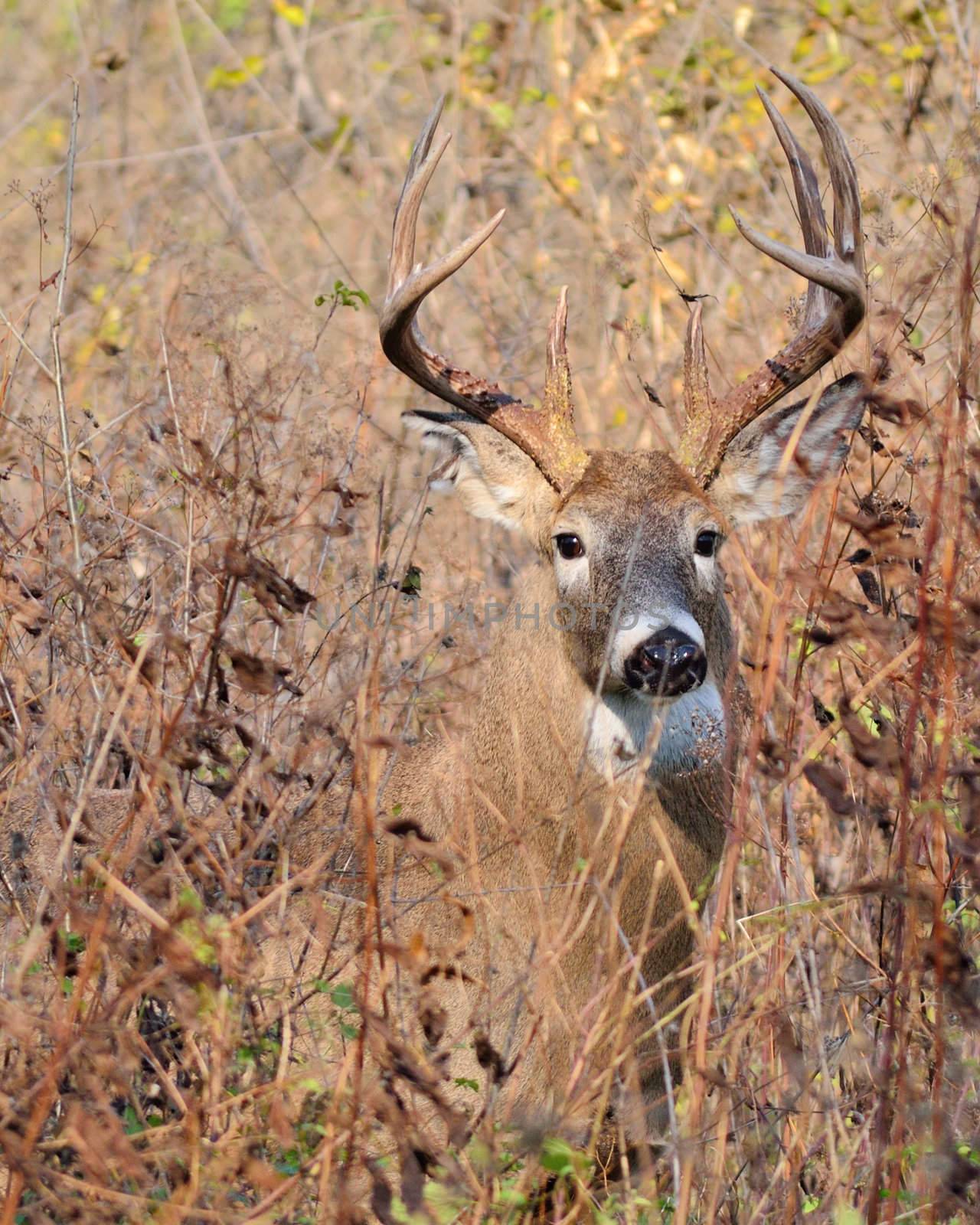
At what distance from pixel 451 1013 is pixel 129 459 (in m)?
2.41

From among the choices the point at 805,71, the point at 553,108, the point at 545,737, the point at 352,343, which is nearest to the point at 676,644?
the point at 545,737

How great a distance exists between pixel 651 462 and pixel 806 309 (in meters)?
0.66

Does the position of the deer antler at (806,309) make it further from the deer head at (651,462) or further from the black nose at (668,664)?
the black nose at (668,664)

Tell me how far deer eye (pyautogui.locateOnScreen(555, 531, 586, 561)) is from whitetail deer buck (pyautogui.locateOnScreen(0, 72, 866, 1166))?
1 centimetres

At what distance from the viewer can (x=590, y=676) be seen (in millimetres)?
4754

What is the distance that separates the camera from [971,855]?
121 inches

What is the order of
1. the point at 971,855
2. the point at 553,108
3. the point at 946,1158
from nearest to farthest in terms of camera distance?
the point at 946,1158 → the point at 971,855 → the point at 553,108

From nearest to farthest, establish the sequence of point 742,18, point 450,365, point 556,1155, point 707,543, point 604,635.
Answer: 1. point 556,1155
2. point 604,635
3. point 707,543
4. point 450,365
5. point 742,18

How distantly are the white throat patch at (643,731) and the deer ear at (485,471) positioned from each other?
766mm

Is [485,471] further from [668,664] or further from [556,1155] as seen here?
[556,1155]

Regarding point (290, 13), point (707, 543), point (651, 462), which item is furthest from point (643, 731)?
point (290, 13)

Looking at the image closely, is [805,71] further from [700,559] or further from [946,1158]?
[946,1158]

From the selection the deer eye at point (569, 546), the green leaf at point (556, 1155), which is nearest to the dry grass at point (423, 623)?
the green leaf at point (556, 1155)

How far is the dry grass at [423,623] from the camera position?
3.05 meters
